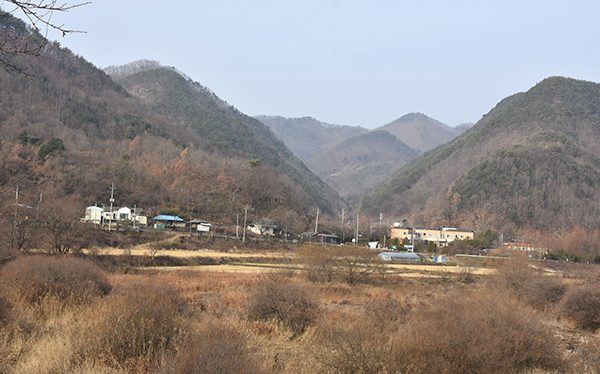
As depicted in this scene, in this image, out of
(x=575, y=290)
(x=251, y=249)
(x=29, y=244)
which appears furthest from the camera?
(x=251, y=249)

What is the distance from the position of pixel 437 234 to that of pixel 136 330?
386 ft

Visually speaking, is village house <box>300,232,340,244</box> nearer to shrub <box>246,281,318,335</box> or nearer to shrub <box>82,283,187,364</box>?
shrub <box>246,281,318,335</box>

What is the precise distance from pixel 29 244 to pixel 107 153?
8519 cm

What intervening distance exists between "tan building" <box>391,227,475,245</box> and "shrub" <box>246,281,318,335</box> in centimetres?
10065

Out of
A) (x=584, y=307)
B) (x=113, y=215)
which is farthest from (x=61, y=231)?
(x=113, y=215)

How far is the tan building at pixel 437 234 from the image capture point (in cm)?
11531

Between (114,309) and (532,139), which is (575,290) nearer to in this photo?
(114,309)

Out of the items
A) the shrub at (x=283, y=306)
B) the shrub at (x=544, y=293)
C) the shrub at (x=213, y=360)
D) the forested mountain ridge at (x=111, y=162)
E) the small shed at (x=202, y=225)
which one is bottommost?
the shrub at (x=544, y=293)

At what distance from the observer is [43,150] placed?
88500 mm

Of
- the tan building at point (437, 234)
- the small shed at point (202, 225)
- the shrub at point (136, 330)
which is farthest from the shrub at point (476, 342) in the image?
the tan building at point (437, 234)

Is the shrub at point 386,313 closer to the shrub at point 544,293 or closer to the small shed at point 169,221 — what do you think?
the shrub at point 544,293

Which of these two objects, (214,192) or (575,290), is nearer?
(575,290)

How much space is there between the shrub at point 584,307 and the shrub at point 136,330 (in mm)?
20285

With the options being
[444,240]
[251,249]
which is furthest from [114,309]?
[444,240]
